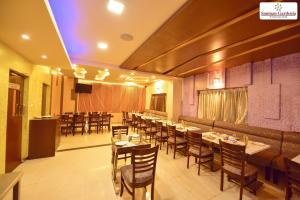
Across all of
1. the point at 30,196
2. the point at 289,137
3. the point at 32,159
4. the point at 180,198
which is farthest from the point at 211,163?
the point at 32,159

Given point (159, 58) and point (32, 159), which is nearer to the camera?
point (32, 159)

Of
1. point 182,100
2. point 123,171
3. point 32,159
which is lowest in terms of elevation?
point 32,159

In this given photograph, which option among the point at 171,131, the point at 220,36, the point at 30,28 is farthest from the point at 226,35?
the point at 30,28

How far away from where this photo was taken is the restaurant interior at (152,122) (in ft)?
6.85

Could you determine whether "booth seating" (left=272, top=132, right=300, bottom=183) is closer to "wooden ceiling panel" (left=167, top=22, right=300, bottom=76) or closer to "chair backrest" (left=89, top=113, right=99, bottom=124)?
"wooden ceiling panel" (left=167, top=22, right=300, bottom=76)

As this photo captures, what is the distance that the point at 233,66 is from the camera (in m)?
4.84

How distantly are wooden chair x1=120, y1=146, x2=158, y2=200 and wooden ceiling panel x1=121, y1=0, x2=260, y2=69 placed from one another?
215 centimetres

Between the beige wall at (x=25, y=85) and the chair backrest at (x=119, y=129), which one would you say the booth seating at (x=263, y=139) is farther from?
the beige wall at (x=25, y=85)

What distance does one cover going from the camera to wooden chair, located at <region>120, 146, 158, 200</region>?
204 cm

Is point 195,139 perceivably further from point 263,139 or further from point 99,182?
point 99,182

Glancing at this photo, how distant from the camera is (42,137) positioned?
3.98 m

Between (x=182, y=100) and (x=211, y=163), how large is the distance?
167 inches

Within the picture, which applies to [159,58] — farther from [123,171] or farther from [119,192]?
[119,192]

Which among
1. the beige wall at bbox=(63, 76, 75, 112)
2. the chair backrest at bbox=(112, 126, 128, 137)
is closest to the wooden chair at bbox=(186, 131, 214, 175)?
the chair backrest at bbox=(112, 126, 128, 137)
